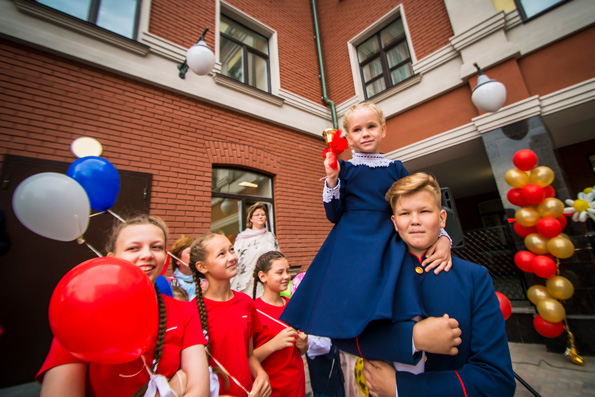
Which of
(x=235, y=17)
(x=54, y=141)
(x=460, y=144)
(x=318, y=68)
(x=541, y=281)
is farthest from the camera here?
(x=318, y=68)

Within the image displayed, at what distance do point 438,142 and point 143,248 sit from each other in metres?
5.03

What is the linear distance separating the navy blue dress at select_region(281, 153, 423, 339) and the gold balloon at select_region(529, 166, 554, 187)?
9.63 ft

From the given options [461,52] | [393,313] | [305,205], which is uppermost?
[461,52]

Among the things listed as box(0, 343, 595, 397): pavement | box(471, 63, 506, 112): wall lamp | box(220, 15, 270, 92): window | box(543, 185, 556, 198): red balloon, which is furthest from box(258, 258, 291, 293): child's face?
box(220, 15, 270, 92): window

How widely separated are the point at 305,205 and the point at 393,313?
4.49 meters

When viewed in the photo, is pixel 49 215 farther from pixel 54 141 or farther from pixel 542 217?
pixel 542 217

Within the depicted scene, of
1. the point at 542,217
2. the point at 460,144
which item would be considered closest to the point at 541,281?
the point at 542,217

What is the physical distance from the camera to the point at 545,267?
3008mm

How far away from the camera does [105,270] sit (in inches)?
36.1

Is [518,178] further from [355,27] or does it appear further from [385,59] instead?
[355,27]

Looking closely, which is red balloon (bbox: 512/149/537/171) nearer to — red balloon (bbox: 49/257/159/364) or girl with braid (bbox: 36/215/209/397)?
girl with braid (bbox: 36/215/209/397)

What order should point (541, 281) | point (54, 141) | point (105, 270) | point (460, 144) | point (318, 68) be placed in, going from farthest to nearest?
Answer: point (318, 68) → point (460, 144) → point (541, 281) → point (54, 141) → point (105, 270)

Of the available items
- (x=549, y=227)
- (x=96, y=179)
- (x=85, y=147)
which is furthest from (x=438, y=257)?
(x=85, y=147)

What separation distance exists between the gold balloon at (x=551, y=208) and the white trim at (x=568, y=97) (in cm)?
160
